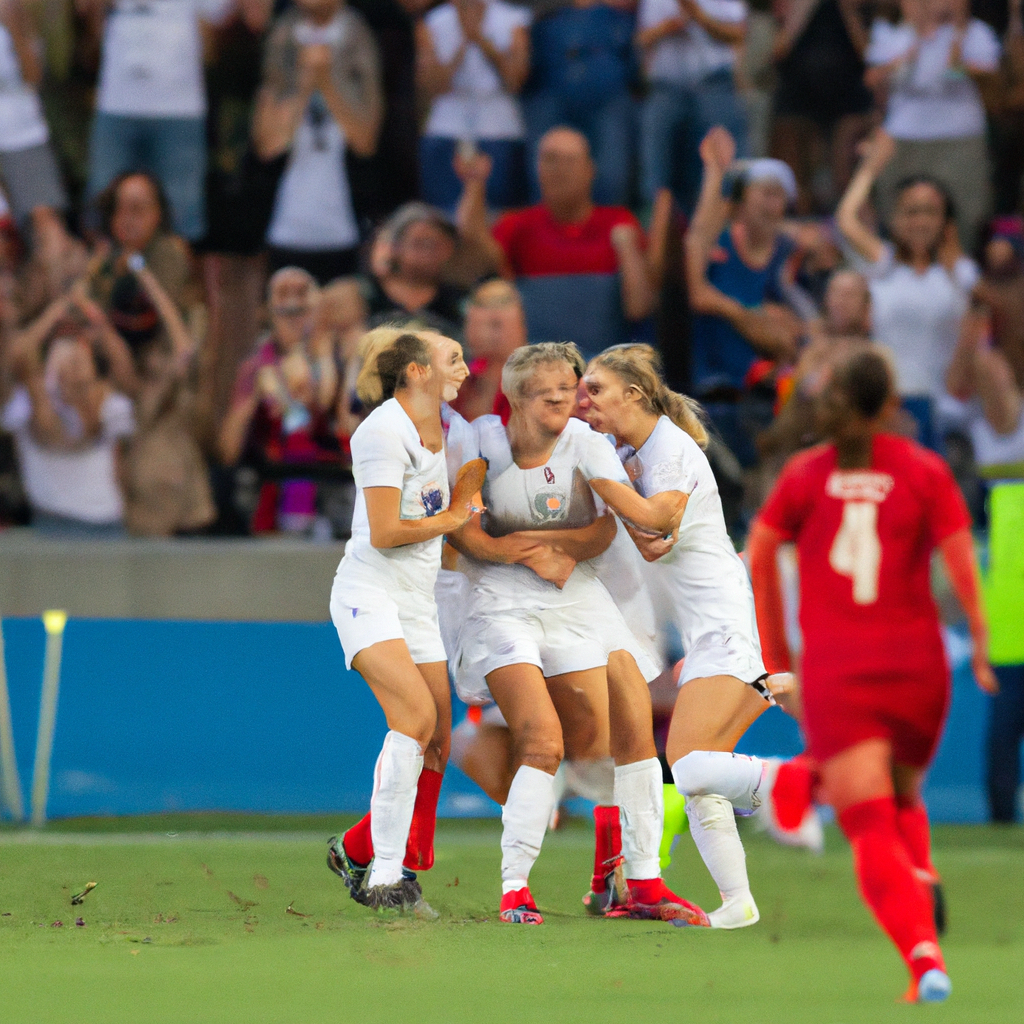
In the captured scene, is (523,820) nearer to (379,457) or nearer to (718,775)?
(718,775)

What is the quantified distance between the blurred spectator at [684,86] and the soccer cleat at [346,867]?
5.03 metres

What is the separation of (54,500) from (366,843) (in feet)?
14.1

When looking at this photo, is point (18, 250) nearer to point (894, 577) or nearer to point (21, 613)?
point (21, 613)

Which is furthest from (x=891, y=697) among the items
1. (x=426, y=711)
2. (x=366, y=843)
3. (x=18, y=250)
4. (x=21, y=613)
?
(x=18, y=250)

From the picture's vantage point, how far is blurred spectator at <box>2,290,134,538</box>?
9.26m

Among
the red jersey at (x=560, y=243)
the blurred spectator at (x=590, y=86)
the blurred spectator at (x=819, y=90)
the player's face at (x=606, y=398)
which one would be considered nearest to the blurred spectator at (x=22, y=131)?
the red jersey at (x=560, y=243)

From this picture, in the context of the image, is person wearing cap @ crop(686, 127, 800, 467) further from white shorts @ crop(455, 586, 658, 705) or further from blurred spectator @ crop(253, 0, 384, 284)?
white shorts @ crop(455, 586, 658, 705)

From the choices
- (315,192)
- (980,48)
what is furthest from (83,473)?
(980,48)

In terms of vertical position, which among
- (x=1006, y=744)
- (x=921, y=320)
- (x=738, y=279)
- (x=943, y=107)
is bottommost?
(x=1006, y=744)

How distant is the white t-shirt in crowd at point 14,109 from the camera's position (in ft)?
33.1

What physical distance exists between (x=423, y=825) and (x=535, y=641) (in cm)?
76

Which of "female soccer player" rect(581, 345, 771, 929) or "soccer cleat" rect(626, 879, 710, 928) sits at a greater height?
"female soccer player" rect(581, 345, 771, 929)

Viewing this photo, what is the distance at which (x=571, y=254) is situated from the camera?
31.0 ft

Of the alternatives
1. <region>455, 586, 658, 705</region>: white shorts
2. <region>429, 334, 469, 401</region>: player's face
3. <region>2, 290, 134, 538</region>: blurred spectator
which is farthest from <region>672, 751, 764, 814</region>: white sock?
<region>2, 290, 134, 538</region>: blurred spectator
